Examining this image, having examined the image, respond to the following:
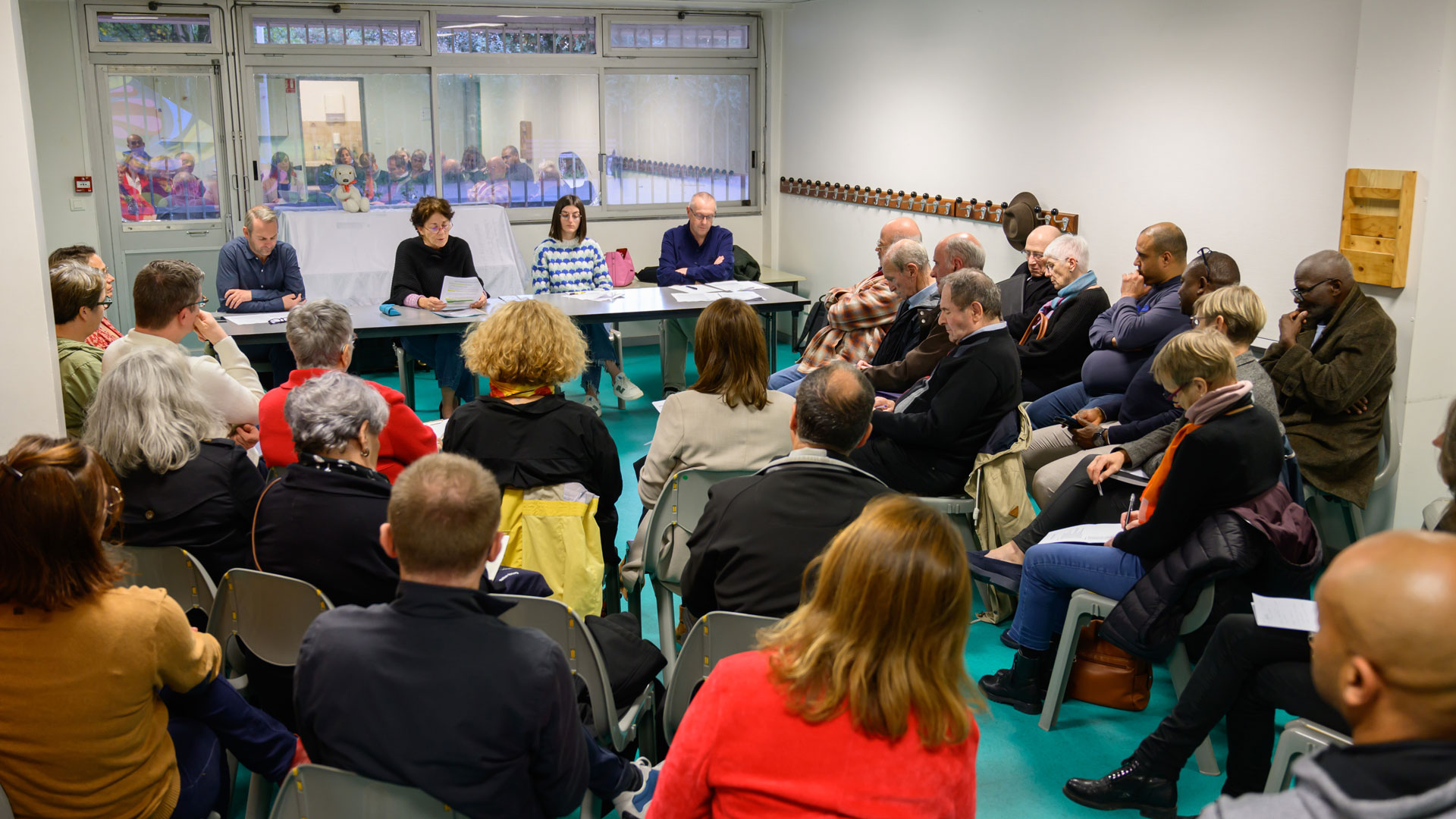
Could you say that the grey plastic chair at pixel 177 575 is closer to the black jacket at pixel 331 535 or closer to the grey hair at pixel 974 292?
the black jacket at pixel 331 535

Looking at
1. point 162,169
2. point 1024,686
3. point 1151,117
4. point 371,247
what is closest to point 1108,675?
point 1024,686

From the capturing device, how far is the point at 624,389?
22.7 ft

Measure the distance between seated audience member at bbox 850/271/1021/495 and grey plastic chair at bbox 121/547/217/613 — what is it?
7.10 feet

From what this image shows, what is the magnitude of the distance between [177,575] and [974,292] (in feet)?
8.58

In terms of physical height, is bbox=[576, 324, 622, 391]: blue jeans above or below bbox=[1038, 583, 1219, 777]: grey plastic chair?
above

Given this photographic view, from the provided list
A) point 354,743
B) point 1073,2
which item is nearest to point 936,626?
point 354,743

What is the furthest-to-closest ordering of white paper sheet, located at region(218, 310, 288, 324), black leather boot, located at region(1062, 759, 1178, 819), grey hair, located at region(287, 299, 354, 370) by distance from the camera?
white paper sheet, located at region(218, 310, 288, 324) → grey hair, located at region(287, 299, 354, 370) → black leather boot, located at region(1062, 759, 1178, 819)

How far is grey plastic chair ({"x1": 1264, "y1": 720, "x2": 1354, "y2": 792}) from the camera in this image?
2143 mm

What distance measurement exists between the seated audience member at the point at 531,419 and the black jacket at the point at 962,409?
3.65 feet

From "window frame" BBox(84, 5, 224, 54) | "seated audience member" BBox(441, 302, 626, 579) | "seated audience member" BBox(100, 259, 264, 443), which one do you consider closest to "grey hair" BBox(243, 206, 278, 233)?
"seated audience member" BBox(100, 259, 264, 443)

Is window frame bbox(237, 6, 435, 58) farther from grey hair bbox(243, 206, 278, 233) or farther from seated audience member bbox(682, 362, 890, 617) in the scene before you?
seated audience member bbox(682, 362, 890, 617)

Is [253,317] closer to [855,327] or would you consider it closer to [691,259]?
[691,259]

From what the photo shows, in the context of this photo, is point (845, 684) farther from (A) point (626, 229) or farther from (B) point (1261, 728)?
(A) point (626, 229)

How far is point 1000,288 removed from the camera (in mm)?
5672
